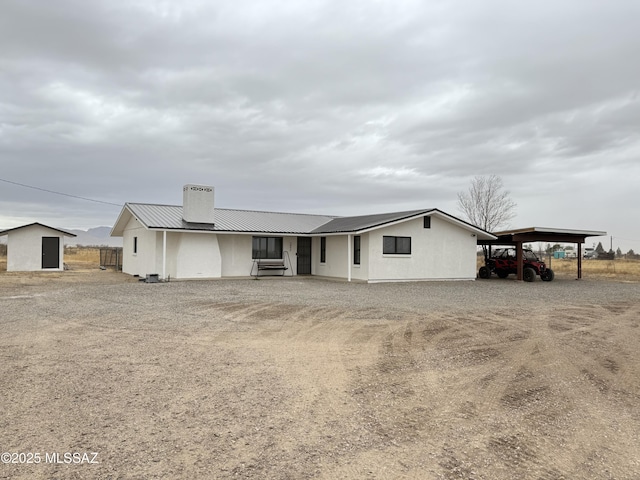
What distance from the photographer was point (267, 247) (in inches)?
926

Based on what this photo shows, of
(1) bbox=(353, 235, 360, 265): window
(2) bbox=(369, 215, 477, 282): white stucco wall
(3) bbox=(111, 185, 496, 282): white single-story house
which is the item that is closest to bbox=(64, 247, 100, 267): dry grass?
(3) bbox=(111, 185, 496, 282): white single-story house

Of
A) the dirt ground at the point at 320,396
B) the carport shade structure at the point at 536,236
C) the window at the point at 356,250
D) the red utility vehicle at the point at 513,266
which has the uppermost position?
the carport shade structure at the point at 536,236

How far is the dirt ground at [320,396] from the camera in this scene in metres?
3.44

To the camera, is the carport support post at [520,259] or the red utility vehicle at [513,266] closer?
the carport support post at [520,259]

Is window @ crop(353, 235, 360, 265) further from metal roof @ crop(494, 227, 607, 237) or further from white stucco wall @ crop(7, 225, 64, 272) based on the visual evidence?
white stucco wall @ crop(7, 225, 64, 272)

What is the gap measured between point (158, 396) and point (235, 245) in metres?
18.0

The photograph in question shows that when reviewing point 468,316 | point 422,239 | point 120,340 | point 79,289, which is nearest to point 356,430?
point 120,340

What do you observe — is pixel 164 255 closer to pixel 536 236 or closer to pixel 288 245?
pixel 288 245

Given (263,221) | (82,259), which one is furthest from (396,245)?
(82,259)

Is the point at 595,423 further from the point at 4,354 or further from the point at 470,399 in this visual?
the point at 4,354

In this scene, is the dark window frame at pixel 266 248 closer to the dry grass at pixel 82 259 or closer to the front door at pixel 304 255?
the front door at pixel 304 255

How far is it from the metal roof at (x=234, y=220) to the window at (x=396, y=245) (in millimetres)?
4998

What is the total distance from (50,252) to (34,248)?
82cm

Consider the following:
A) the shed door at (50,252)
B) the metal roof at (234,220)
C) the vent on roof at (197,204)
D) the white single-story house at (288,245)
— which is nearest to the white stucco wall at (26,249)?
the shed door at (50,252)
